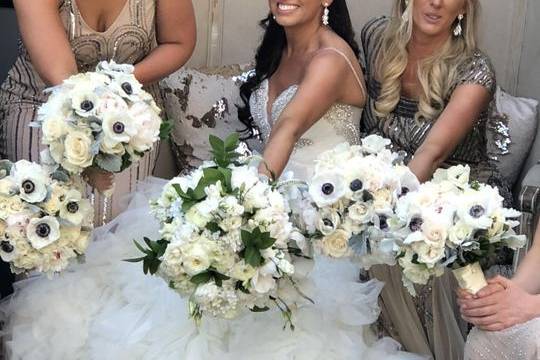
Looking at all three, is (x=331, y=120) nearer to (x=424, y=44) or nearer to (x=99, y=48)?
(x=424, y=44)

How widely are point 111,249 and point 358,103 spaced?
0.89 metres

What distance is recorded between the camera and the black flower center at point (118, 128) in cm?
176

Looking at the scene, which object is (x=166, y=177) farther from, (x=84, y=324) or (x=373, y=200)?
(x=373, y=200)

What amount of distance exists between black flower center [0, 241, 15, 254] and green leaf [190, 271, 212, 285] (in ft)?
1.33

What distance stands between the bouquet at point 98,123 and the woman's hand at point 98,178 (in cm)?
4

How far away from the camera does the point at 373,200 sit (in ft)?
5.74

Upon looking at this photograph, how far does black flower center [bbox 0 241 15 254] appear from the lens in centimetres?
183

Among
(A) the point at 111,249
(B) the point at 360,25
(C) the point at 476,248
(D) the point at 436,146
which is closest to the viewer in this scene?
(C) the point at 476,248

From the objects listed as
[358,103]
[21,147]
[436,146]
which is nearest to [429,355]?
[436,146]

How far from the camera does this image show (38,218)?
1.82m

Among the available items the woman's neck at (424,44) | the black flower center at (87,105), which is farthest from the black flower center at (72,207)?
the woman's neck at (424,44)

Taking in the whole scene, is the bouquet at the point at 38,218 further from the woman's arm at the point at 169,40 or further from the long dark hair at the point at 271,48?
the long dark hair at the point at 271,48

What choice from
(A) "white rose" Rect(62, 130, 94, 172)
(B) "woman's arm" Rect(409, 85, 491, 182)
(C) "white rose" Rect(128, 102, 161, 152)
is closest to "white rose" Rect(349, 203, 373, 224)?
(C) "white rose" Rect(128, 102, 161, 152)

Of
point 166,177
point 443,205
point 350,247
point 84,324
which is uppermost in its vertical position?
point 443,205
